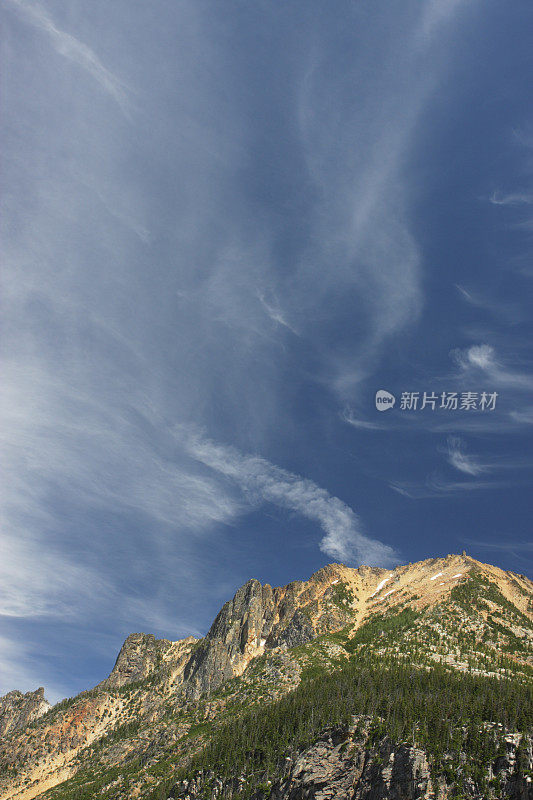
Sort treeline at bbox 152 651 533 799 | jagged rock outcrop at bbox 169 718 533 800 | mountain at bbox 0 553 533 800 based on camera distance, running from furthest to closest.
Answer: treeline at bbox 152 651 533 799 < mountain at bbox 0 553 533 800 < jagged rock outcrop at bbox 169 718 533 800

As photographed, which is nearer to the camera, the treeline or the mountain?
the mountain

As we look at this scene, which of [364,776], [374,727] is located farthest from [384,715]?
[364,776]

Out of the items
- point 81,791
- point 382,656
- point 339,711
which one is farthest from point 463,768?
point 81,791

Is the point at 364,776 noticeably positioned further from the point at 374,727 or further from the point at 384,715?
the point at 384,715

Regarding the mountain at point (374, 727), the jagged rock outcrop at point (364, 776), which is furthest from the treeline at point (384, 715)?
the jagged rock outcrop at point (364, 776)

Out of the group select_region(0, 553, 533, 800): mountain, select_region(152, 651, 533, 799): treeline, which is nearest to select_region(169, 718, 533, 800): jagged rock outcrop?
select_region(0, 553, 533, 800): mountain

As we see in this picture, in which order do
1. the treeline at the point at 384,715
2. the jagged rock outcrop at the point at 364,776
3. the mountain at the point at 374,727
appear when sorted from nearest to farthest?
the jagged rock outcrop at the point at 364,776 → the mountain at the point at 374,727 → the treeline at the point at 384,715

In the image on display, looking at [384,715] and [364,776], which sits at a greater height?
[384,715]

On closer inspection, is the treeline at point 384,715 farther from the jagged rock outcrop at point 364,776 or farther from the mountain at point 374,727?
the jagged rock outcrop at point 364,776

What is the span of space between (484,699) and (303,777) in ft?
170

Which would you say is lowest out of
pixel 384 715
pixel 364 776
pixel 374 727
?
pixel 364 776

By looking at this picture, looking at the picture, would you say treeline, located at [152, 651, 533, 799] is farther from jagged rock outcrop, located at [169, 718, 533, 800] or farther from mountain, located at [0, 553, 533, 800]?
jagged rock outcrop, located at [169, 718, 533, 800]

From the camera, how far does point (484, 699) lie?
118 metres

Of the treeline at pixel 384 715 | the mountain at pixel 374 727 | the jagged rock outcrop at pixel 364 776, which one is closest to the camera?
the jagged rock outcrop at pixel 364 776
